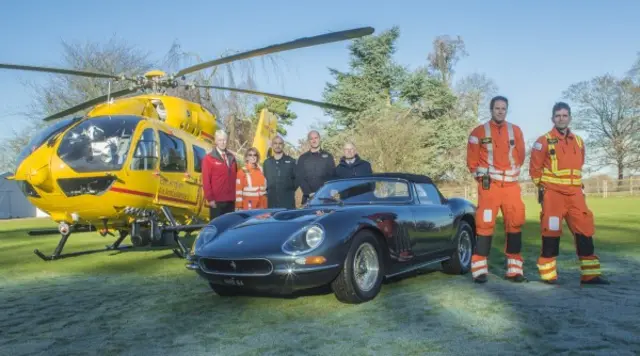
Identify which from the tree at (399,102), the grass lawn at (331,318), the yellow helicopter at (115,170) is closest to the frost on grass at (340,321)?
the grass lawn at (331,318)

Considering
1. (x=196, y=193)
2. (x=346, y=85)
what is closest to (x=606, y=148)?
(x=346, y=85)

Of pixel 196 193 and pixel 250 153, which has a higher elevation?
pixel 250 153

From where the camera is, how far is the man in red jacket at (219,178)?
8430mm

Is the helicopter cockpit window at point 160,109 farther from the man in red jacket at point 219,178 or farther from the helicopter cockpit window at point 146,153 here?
the man in red jacket at point 219,178

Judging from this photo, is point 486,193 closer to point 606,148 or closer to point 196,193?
point 196,193

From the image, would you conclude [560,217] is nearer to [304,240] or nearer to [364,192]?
[364,192]

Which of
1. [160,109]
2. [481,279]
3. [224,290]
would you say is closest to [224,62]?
[160,109]

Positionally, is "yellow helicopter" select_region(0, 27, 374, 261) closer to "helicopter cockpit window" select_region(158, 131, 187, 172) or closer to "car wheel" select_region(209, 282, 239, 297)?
"helicopter cockpit window" select_region(158, 131, 187, 172)

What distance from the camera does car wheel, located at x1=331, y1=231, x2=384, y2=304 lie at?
474 cm

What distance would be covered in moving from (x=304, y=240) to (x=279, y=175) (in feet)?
14.7

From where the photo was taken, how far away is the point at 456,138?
4219cm

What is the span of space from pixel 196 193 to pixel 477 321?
7.03 meters

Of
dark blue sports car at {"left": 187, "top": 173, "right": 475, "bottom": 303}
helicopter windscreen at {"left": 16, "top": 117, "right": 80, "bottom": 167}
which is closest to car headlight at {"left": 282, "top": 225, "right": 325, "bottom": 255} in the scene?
dark blue sports car at {"left": 187, "top": 173, "right": 475, "bottom": 303}

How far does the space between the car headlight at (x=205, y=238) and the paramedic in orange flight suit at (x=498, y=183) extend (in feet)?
9.21
